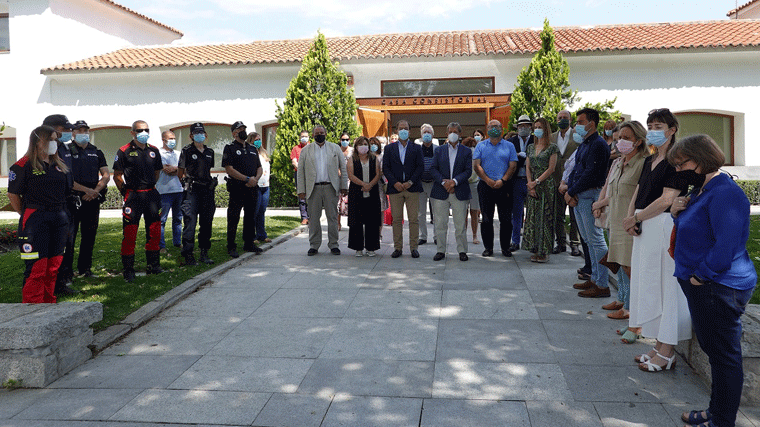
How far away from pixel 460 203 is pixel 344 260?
6.13ft

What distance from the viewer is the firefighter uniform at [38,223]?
18.1 feet

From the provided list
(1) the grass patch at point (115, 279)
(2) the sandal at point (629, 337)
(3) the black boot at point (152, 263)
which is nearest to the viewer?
(2) the sandal at point (629, 337)

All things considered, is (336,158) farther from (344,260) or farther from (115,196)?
(115,196)

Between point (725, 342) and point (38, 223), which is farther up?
point (38, 223)

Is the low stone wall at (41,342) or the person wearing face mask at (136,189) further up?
the person wearing face mask at (136,189)

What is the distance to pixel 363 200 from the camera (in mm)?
9141

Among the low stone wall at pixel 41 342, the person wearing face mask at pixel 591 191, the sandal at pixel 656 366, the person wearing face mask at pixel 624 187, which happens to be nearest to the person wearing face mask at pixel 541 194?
the person wearing face mask at pixel 591 191

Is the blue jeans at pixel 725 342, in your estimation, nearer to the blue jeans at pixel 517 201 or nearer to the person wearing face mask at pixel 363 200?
the blue jeans at pixel 517 201

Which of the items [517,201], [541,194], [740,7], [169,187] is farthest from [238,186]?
[740,7]

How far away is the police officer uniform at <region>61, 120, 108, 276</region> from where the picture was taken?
23.5 ft

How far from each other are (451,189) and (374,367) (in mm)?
4478

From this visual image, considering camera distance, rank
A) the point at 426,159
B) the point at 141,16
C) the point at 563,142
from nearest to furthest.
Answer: the point at 563,142 → the point at 426,159 → the point at 141,16

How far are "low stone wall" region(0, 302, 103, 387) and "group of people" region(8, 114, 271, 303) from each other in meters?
1.06

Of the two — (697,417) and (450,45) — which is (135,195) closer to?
(697,417)
